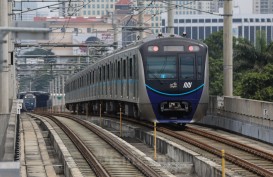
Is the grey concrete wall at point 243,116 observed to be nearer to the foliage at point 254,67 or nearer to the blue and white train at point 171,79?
the blue and white train at point 171,79

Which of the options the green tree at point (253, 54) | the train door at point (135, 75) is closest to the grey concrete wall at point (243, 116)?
the train door at point (135, 75)

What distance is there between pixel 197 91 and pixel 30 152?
6634mm

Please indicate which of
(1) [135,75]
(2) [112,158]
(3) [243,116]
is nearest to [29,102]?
(1) [135,75]

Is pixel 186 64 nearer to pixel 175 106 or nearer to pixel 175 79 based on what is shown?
pixel 175 79

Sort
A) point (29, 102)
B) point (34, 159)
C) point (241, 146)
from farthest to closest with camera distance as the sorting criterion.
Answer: point (29, 102), point (241, 146), point (34, 159)

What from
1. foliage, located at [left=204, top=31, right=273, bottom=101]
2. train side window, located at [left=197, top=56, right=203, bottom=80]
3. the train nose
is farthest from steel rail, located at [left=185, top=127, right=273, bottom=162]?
foliage, located at [left=204, top=31, right=273, bottom=101]

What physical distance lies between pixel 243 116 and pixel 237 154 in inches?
249

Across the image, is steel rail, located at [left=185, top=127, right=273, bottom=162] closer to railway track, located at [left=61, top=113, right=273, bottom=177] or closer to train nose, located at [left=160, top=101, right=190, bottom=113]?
railway track, located at [left=61, top=113, right=273, bottom=177]

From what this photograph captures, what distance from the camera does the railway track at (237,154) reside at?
57.0ft

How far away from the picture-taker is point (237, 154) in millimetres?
21016

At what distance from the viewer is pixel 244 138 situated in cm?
2628

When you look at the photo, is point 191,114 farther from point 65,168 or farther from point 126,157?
point 65,168

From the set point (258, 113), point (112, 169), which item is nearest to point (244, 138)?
point (258, 113)

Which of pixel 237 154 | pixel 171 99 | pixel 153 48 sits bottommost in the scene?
pixel 237 154
